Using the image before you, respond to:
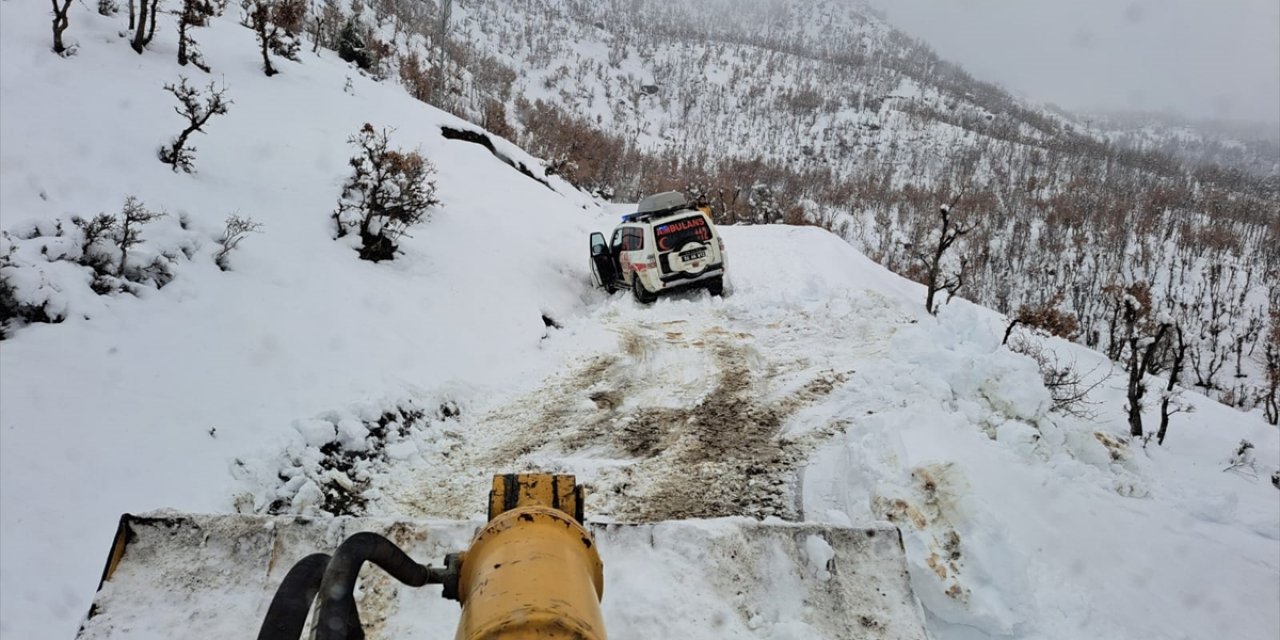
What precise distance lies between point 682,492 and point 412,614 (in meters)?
2.41

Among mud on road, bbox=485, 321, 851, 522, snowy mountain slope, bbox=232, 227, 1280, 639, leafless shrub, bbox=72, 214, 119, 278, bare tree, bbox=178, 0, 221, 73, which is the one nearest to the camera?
snowy mountain slope, bbox=232, 227, 1280, 639

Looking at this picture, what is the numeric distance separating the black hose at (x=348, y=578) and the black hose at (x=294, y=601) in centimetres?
11

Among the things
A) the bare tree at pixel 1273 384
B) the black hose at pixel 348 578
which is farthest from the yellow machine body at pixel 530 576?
the bare tree at pixel 1273 384

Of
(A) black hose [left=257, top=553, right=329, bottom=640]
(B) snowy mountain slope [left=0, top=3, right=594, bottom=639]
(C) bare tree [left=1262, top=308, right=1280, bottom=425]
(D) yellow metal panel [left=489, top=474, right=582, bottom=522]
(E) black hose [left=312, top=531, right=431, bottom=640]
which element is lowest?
(C) bare tree [left=1262, top=308, right=1280, bottom=425]

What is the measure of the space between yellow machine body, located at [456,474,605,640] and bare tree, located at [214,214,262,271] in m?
6.94

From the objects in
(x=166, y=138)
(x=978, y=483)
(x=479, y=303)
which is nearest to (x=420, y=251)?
(x=479, y=303)

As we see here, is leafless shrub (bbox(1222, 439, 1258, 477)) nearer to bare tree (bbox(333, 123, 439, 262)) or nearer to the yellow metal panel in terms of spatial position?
the yellow metal panel

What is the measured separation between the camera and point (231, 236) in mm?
7391

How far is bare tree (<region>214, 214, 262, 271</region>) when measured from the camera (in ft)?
23.3

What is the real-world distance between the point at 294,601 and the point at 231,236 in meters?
7.49

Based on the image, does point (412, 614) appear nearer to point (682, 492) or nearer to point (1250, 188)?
point (682, 492)

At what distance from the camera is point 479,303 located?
941 centimetres

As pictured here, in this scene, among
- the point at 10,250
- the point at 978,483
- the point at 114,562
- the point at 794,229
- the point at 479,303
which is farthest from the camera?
the point at 794,229

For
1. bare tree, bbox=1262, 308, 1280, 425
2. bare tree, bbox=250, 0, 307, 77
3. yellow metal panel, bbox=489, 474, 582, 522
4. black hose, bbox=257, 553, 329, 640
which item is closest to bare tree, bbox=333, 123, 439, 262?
bare tree, bbox=250, 0, 307, 77
